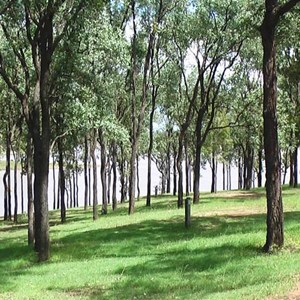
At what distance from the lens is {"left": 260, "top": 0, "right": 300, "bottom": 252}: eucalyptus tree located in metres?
11.6

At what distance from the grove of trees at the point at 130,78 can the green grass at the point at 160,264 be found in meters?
1.09

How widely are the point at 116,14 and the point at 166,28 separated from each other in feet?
9.70

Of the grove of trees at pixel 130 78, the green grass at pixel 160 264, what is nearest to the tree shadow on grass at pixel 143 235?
the green grass at pixel 160 264

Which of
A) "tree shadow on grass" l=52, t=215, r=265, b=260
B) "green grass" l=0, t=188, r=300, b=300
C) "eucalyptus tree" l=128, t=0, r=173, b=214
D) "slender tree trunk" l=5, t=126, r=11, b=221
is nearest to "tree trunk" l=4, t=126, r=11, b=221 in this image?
"slender tree trunk" l=5, t=126, r=11, b=221

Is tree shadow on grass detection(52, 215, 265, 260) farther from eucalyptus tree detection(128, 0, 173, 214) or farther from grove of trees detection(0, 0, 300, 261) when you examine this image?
eucalyptus tree detection(128, 0, 173, 214)

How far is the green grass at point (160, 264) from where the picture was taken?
912 cm

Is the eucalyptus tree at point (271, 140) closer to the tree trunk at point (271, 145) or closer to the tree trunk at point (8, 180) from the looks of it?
the tree trunk at point (271, 145)

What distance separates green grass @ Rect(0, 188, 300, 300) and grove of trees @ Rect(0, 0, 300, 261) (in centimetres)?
109

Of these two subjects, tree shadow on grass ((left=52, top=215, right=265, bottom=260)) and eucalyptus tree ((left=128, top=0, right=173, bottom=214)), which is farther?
eucalyptus tree ((left=128, top=0, right=173, bottom=214))

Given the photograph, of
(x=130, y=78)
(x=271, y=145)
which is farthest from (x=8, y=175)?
(x=271, y=145)

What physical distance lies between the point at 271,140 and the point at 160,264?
152 inches

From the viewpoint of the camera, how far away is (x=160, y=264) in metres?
11.8

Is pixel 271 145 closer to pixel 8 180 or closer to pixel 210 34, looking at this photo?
pixel 210 34

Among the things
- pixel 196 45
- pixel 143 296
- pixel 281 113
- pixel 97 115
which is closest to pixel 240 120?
pixel 281 113
